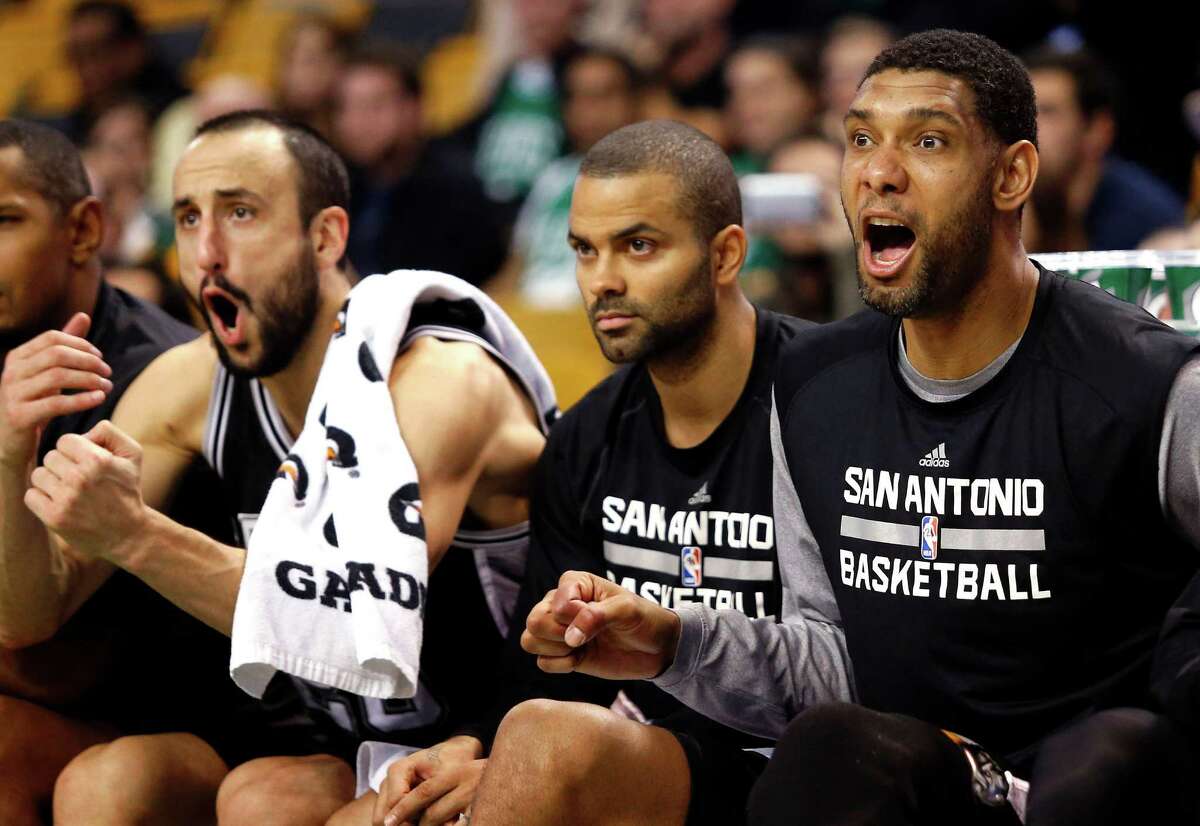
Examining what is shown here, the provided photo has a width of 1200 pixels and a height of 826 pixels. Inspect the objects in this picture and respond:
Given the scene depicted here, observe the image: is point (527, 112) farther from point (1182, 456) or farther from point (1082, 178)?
point (1182, 456)

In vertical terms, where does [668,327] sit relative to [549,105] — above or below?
below

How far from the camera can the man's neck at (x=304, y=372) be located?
2.81 metres

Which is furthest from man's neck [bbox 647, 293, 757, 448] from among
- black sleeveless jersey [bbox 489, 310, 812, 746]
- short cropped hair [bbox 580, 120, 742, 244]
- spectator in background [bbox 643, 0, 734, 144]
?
spectator in background [bbox 643, 0, 734, 144]

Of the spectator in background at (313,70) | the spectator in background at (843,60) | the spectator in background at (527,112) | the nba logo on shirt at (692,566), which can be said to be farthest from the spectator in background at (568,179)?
the nba logo on shirt at (692,566)

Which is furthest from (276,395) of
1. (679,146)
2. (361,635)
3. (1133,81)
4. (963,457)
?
(1133,81)

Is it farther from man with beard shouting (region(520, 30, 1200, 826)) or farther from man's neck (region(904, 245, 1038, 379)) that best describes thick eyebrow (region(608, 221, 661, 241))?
man's neck (region(904, 245, 1038, 379))

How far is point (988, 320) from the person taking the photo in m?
2.04

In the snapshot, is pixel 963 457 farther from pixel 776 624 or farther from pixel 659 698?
pixel 659 698

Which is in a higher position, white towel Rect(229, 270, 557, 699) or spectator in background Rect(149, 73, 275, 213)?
spectator in background Rect(149, 73, 275, 213)

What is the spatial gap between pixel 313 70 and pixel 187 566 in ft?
15.2

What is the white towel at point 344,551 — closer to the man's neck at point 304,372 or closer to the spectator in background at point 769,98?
the man's neck at point 304,372

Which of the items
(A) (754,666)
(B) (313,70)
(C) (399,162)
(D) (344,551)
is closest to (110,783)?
(D) (344,551)

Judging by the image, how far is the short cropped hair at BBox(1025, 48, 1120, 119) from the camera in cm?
427

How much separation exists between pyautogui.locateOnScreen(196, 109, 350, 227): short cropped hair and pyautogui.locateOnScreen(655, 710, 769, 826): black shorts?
3.69ft
